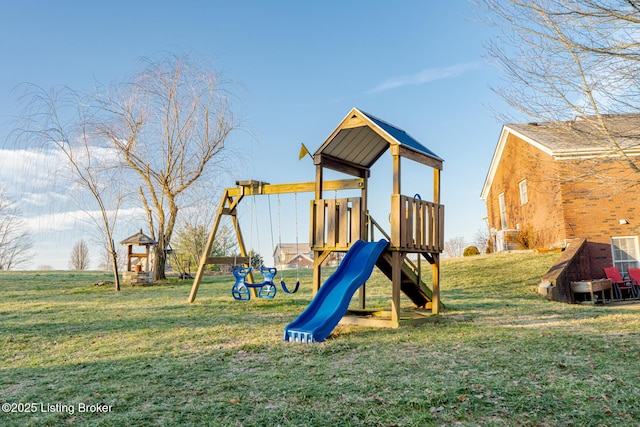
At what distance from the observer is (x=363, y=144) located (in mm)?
10383

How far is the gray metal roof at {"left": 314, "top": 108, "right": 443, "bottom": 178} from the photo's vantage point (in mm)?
9052

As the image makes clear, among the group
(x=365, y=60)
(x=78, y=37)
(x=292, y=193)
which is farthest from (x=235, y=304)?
(x=78, y=37)

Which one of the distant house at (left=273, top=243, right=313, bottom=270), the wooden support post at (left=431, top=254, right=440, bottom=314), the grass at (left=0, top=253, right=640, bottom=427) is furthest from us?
the distant house at (left=273, top=243, right=313, bottom=270)

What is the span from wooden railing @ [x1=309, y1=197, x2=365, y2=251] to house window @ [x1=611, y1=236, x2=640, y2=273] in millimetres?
13742

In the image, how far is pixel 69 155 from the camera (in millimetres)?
16203

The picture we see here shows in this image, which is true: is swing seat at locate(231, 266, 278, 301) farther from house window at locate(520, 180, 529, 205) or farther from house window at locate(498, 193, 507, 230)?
house window at locate(498, 193, 507, 230)

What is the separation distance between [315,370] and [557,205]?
16598 mm

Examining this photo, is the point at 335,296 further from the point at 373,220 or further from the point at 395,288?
the point at 373,220

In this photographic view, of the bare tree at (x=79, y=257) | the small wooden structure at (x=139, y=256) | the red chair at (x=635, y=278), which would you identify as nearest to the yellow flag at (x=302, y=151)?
the small wooden structure at (x=139, y=256)

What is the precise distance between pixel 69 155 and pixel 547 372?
53.3ft

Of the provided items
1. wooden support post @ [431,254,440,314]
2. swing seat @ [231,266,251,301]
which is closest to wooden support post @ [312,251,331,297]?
swing seat @ [231,266,251,301]

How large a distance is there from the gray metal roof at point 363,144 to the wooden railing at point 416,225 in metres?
0.96

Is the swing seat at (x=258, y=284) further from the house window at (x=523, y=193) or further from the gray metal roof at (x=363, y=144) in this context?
the house window at (x=523, y=193)

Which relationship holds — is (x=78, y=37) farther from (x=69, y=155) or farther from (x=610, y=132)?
(x=610, y=132)
